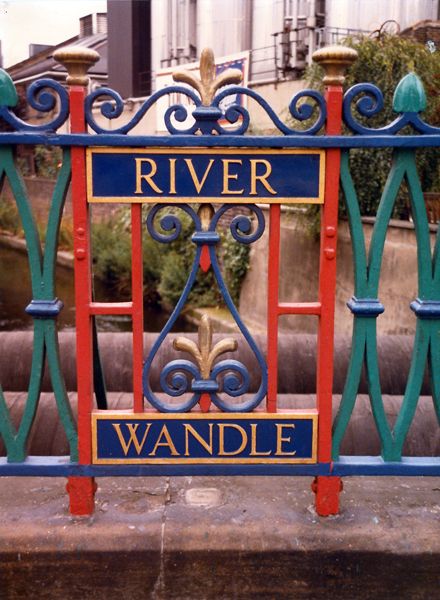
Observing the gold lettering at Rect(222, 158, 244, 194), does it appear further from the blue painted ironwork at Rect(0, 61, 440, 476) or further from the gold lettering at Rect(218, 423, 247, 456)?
the gold lettering at Rect(218, 423, 247, 456)

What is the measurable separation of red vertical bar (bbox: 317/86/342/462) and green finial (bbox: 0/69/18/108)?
0.82m

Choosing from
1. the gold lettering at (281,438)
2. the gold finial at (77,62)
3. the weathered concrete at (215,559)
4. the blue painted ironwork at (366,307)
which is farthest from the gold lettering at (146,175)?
the weathered concrete at (215,559)

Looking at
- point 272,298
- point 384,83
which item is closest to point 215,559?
point 272,298

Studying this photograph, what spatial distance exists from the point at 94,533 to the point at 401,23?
45.8 feet

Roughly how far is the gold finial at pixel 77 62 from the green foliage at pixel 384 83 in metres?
8.12

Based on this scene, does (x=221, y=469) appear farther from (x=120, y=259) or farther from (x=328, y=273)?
(x=120, y=259)

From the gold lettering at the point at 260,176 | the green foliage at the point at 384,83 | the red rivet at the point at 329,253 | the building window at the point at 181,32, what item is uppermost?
the building window at the point at 181,32

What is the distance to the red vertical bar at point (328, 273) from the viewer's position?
1854 millimetres

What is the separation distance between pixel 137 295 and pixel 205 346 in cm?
23

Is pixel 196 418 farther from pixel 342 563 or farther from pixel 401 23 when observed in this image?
pixel 401 23

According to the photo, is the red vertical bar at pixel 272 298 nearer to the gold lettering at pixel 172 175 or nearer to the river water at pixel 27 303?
the gold lettering at pixel 172 175

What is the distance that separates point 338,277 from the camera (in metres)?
10.0

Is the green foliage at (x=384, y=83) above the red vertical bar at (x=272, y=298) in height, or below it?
above

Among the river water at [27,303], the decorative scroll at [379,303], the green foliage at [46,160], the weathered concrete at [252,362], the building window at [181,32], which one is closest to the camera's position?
the decorative scroll at [379,303]
